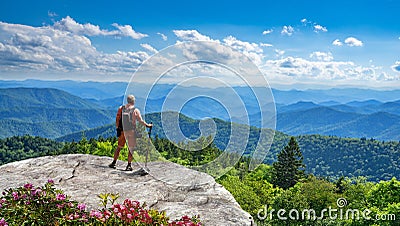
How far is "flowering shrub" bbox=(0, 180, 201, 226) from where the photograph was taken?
19.7 ft

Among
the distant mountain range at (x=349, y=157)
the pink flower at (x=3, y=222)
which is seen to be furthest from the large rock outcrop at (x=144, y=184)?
the distant mountain range at (x=349, y=157)

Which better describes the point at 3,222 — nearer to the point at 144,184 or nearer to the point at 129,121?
the point at 144,184

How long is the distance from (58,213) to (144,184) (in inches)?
135

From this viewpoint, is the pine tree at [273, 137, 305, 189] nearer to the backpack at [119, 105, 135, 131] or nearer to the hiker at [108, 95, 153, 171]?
the hiker at [108, 95, 153, 171]

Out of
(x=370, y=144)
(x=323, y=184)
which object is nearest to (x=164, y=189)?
(x=323, y=184)

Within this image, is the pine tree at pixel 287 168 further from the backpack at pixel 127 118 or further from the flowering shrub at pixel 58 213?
Result: the flowering shrub at pixel 58 213

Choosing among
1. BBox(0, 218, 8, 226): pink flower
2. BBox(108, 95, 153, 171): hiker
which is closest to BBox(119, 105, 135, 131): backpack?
BBox(108, 95, 153, 171): hiker

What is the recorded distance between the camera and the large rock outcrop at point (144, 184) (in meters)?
7.98

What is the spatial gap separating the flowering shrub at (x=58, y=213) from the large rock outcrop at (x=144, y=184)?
120 centimetres

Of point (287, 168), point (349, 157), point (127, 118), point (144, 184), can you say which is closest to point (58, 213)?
point (144, 184)

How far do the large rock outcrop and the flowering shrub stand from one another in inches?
47.4

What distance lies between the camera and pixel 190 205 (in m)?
8.35

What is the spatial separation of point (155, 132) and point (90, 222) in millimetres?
4205

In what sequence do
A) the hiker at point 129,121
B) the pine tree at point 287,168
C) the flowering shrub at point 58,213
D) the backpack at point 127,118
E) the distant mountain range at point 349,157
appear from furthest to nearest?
the distant mountain range at point 349,157 → the pine tree at point 287,168 → the backpack at point 127,118 → the hiker at point 129,121 → the flowering shrub at point 58,213
